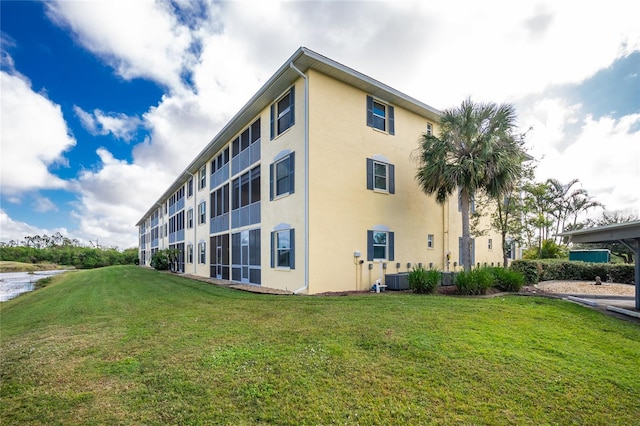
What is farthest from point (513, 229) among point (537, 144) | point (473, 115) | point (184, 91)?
point (184, 91)

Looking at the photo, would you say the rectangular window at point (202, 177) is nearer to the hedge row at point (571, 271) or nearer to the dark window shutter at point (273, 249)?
the dark window shutter at point (273, 249)

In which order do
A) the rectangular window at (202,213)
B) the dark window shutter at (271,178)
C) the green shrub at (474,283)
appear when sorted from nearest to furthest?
the green shrub at (474,283), the dark window shutter at (271,178), the rectangular window at (202,213)

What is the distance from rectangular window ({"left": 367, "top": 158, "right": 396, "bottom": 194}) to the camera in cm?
1345

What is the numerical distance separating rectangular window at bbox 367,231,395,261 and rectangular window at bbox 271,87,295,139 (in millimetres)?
5727

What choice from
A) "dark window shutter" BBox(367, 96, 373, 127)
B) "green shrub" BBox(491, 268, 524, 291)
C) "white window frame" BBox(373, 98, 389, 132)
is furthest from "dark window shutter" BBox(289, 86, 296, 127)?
"green shrub" BBox(491, 268, 524, 291)

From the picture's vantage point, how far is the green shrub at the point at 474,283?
10.5 m

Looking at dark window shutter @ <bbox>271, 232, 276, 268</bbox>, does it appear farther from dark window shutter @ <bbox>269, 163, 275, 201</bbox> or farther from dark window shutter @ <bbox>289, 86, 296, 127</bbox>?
dark window shutter @ <bbox>289, 86, 296, 127</bbox>

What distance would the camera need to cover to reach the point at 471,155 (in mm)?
13086

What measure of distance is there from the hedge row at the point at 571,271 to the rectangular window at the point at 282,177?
10795 millimetres

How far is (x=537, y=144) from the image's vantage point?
16828 mm

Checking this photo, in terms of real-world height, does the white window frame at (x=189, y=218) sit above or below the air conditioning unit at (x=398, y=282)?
above

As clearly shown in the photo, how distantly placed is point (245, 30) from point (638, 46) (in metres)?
13.5

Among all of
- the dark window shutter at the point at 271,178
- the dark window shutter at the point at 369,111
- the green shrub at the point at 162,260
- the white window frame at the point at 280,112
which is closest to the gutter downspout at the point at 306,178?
the white window frame at the point at 280,112

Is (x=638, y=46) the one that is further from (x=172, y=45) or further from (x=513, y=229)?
(x=172, y=45)
